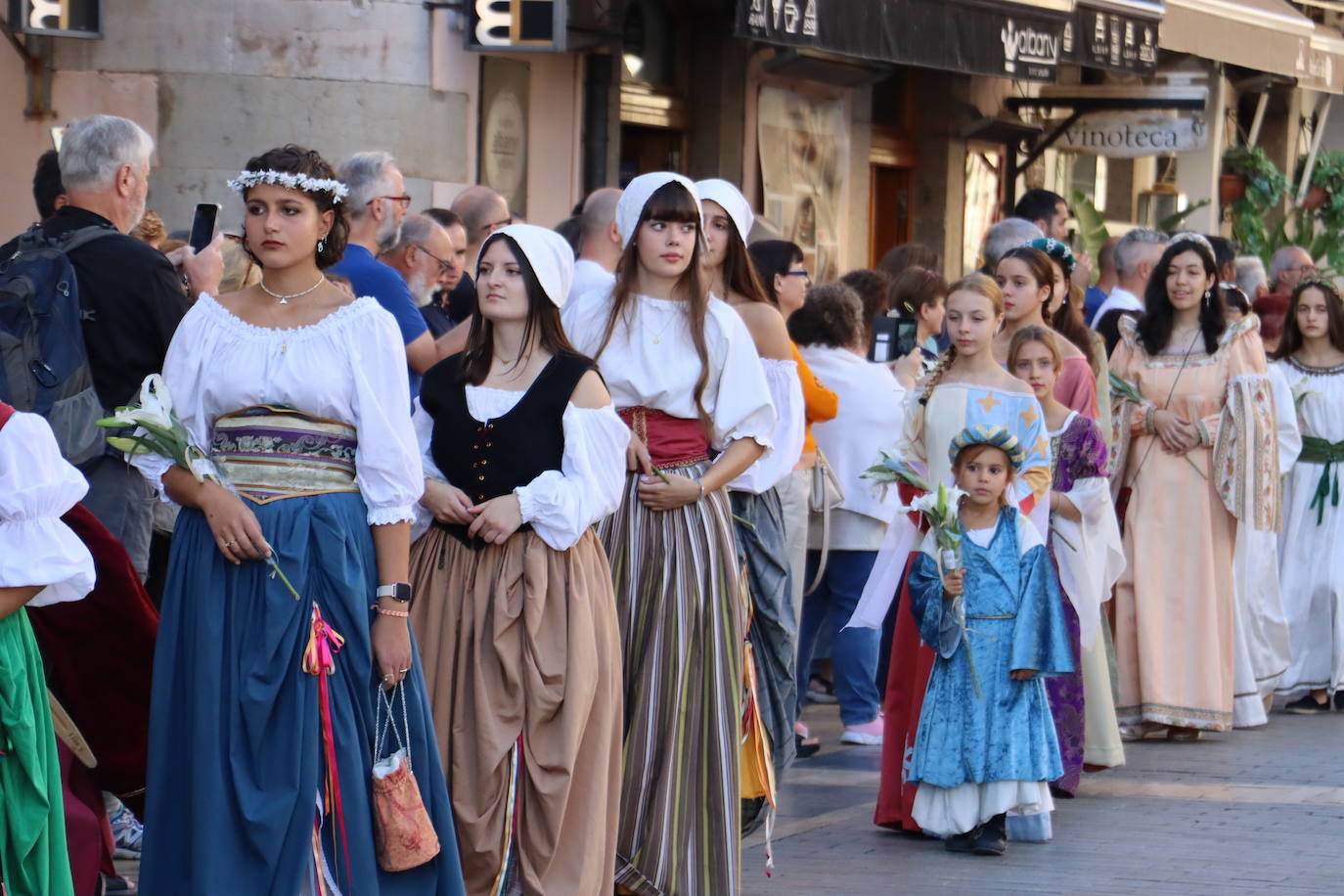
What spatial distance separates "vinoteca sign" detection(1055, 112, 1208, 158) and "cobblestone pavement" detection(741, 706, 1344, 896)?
8638 millimetres

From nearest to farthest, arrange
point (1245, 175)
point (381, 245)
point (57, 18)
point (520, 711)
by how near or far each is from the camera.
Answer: point (520, 711) < point (381, 245) < point (57, 18) < point (1245, 175)

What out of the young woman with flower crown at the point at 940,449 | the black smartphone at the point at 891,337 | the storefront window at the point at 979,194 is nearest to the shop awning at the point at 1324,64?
the storefront window at the point at 979,194

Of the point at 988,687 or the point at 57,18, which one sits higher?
the point at 57,18

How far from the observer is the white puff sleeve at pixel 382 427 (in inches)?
194

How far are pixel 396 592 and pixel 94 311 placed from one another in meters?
1.56

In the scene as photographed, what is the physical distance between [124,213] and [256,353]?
59.5 inches

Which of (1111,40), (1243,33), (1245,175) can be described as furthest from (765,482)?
(1245,175)

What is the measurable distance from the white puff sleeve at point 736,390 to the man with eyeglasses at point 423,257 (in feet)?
5.56

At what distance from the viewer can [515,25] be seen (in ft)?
35.6

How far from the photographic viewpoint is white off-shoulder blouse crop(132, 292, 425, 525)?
4.93 meters

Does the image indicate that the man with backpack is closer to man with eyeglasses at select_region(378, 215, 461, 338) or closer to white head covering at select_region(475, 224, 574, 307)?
white head covering at select_region(475, 224, 574, 307)

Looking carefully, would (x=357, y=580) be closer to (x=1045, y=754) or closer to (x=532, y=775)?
(x=532, y=775)

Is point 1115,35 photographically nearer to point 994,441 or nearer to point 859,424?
point 859,424

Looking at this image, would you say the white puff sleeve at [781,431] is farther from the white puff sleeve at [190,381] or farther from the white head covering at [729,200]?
the white puff sleeve at [190,381]
